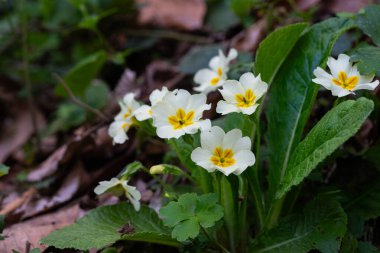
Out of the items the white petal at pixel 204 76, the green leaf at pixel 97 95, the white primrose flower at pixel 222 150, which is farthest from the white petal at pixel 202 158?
the green leaf at pixel 97 95

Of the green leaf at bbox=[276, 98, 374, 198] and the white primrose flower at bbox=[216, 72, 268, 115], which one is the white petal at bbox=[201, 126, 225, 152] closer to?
the white primrose flower at bbox=[216, 72, 268, 115]

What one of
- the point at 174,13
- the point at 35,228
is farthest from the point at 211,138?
the point at 174,13

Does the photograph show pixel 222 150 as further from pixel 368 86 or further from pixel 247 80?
pixel 368 86

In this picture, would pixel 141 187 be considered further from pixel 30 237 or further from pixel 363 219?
pixel 363 219

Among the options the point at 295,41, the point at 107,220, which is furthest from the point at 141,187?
the point at 295,41

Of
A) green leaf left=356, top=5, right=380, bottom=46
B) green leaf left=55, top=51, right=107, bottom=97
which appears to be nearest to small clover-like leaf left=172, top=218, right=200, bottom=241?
green leaf left=356, top=5, right=380, bottom=46
